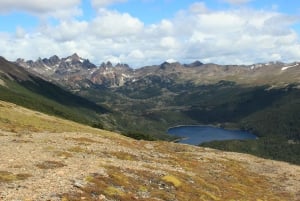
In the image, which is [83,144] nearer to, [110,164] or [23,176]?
[110,164]

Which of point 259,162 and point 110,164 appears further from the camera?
point 259,162

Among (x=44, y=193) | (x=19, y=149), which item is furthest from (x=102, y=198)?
(x=19, y=149)

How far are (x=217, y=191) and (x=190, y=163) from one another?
75.5 feet

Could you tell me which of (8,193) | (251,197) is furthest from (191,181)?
(8,193)

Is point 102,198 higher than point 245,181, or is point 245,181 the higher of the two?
point 102,198

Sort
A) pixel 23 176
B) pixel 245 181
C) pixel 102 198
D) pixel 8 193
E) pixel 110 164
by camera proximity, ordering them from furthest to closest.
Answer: pixel 245 181 → pixel 110 164 → pixel 23 176 → pixel 102 198 → pixel 8 193

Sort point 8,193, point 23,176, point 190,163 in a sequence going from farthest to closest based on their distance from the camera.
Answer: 1. point 190,163
2. point 23,176
3. point 8,193

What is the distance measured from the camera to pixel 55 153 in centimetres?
6131

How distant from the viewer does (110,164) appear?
56.3 m

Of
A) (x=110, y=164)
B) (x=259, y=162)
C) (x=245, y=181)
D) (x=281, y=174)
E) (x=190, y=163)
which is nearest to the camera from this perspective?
(x=110, y=164)

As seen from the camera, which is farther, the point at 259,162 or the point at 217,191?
the point at 259,162

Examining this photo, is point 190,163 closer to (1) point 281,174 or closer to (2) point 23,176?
(1) point 281,174

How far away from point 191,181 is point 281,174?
41486 millimetres

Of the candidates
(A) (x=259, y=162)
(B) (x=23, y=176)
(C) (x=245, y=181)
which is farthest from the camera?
(A) (x=259, y=162)
